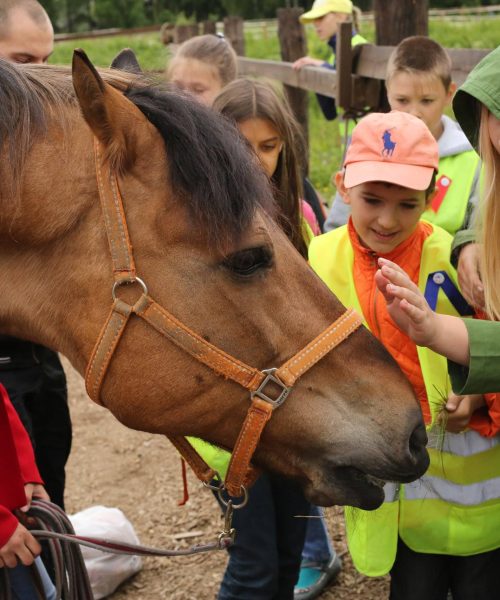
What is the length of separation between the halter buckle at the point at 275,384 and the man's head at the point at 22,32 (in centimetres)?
218

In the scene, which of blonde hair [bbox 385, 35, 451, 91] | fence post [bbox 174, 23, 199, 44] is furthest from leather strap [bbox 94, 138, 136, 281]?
fence post [bbox 174, 23, 199, 44]

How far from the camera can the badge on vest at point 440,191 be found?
2.94 metres

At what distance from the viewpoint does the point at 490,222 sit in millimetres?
2182

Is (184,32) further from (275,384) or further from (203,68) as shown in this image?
(275,384)

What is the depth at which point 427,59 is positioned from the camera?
3.56 m

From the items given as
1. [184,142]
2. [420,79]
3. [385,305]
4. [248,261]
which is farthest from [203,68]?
[248,261]

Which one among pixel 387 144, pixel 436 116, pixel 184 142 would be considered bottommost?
pixel 436 116

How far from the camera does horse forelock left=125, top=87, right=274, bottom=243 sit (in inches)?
70.8

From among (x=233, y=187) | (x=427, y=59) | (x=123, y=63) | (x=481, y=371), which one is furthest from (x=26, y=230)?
(x=427, y=59)

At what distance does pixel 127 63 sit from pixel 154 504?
9.05 feet

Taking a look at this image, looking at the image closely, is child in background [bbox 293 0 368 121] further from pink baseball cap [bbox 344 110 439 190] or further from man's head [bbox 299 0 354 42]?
pink baseball cap [bbox 344 110 439 190]

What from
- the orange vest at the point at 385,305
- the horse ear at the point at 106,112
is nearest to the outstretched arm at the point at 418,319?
the orange vest at the point at 385,305

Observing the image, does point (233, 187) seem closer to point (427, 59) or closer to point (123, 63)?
point (123, 63)

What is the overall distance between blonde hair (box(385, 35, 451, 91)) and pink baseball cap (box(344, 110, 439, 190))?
1.33 metres
